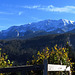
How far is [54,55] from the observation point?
9.89m

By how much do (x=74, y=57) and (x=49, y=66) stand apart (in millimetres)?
14012

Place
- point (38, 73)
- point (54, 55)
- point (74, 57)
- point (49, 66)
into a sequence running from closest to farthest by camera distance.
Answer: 1. point (49, 66)
2. point (38, 73)
3. point (54, 55)
4. point (74, 57)

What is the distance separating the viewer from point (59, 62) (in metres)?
9.16

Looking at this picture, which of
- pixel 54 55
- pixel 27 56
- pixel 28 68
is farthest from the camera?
pixel 27 56

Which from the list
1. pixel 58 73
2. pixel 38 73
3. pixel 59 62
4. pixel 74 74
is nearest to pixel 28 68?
pixel 58 73

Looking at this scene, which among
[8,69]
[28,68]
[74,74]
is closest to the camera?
[8,69]

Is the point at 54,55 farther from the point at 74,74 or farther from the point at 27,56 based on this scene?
the point at 27,56

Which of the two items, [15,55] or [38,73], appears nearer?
[38,73]

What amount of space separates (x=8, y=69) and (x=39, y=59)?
555 cm

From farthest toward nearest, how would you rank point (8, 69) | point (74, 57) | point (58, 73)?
point (74, 57)
point (58, 73)
point (8, 69)

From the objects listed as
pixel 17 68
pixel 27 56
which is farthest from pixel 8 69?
pixel 27 56

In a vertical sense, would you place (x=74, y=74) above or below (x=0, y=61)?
below

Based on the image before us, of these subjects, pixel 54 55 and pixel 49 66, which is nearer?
pixel 49 66

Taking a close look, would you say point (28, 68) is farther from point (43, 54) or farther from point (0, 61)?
point (43, 54)
